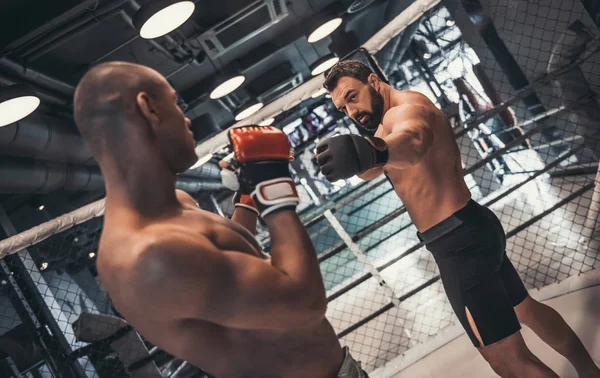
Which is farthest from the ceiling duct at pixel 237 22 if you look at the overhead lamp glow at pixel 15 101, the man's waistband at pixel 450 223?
the man's waistband at pixel 450 223

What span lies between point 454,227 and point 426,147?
1.14ft

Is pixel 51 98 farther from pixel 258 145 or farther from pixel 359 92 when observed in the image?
pixel 258 145

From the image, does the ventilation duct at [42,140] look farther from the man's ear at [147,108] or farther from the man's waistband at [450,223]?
the man's waistband at [450,223]

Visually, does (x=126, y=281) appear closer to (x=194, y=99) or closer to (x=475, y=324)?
(x=475, y=324)

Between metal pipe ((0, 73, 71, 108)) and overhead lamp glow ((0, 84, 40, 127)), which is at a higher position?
metal pipe ((0, 73, 71, 108))

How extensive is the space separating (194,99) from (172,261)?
6238mm

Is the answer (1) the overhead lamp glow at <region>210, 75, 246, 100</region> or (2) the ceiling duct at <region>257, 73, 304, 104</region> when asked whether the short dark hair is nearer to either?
(1) the overhead lamp glow at <region>210, 75, 246, 100</region>

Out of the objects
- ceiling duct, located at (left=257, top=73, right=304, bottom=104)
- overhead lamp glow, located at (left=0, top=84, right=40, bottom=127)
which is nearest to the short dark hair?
overhead lamp glow, located at (left=0, top=84, right=40, bottom=127)

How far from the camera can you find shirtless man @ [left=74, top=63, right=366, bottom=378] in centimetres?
102

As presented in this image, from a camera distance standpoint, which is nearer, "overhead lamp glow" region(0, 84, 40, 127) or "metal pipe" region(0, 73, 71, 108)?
"overhead lamp glow" region(0, 84, 40, 127)

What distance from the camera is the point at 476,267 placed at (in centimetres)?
186

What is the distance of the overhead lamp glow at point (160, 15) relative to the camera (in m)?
3.12

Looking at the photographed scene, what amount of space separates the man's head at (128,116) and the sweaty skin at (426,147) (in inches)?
33.1

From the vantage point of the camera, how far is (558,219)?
14.7 feet
